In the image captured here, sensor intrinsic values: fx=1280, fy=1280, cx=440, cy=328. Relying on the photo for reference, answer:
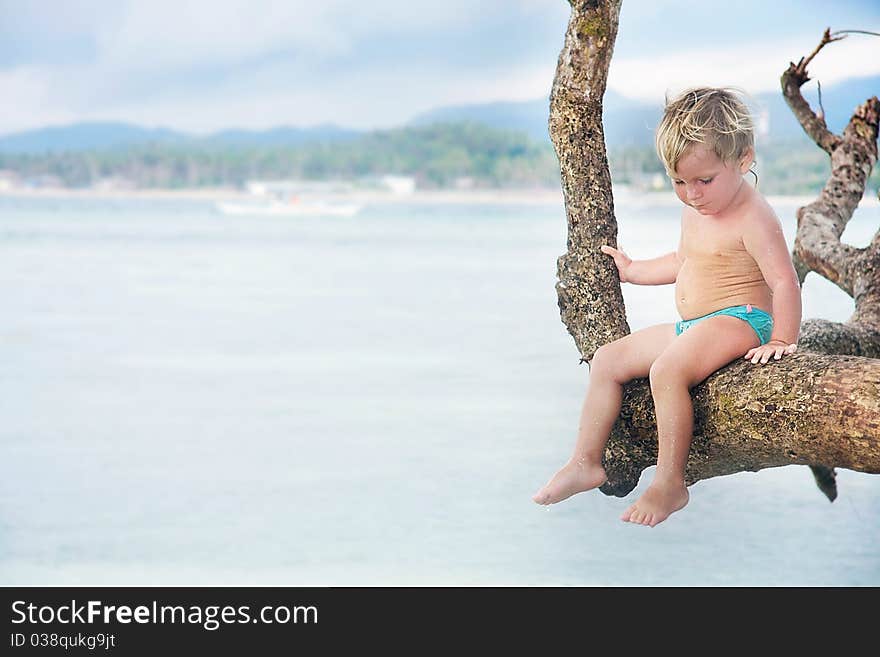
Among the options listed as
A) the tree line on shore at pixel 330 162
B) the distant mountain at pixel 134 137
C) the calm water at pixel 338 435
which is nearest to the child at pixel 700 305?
the calm water at pixel 338 435

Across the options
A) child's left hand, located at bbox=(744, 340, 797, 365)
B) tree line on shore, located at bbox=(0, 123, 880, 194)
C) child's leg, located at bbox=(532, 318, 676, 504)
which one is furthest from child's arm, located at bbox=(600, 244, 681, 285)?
tree line on shore, located at bbox=(0, 123, 880, 194)

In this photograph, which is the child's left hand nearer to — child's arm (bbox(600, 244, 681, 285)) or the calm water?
child's arm (bbox(600, 244, 681, 285))

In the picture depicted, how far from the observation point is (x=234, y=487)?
7.93 metres

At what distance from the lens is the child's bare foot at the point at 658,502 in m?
1.83

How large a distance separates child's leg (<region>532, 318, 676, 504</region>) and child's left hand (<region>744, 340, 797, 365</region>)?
0.13 meters

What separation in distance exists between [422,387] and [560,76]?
8626 mm

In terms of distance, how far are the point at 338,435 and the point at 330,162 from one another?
10042 mm

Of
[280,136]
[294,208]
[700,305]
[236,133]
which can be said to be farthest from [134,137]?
[700,305]

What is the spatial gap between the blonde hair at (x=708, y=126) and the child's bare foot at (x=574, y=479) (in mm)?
453

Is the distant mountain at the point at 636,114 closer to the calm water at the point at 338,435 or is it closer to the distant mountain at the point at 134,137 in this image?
Result: the calm water at the point at 338,435

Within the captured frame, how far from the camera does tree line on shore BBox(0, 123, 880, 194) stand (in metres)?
15.1
